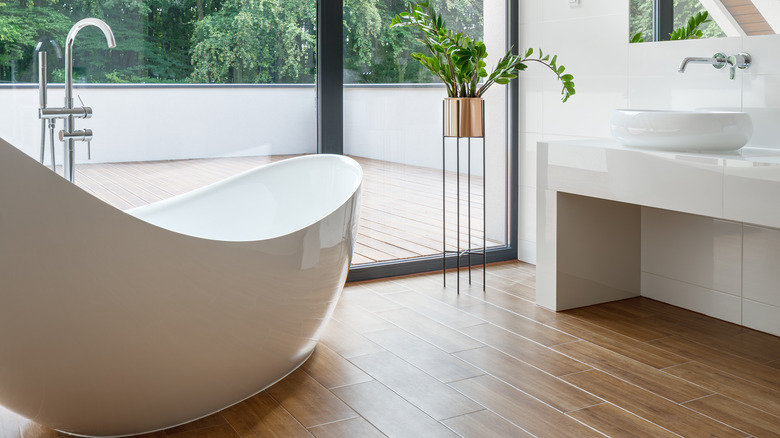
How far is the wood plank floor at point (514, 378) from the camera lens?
2.18 meters

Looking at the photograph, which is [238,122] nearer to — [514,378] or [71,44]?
[71,44]

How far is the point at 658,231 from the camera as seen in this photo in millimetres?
3441

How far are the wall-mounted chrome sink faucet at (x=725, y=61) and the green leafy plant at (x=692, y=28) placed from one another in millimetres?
159

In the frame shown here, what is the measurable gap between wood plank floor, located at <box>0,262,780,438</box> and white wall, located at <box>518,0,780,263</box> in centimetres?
88

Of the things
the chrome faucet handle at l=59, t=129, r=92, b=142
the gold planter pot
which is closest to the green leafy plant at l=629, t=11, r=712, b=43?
the gold planter pot

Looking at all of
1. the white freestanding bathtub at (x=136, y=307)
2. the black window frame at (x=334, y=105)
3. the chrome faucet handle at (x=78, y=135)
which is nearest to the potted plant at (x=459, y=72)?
the black window frame at (x=334, y=105)

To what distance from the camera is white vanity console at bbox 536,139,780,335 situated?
263cm

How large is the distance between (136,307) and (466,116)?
2.05 metres

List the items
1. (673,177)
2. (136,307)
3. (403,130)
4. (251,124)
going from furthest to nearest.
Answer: (403,130)
(251,124)
(673,177)
(136,307)

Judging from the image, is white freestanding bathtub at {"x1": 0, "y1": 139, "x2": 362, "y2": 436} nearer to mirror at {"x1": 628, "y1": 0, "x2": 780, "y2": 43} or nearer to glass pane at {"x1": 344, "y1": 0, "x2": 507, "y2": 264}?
glass pane at {"x1": 344, "y1": 0, "x2": 507, "y2": 264}

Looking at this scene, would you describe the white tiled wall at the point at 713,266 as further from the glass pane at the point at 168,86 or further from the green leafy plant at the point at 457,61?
the glass pane at the point at 168,86

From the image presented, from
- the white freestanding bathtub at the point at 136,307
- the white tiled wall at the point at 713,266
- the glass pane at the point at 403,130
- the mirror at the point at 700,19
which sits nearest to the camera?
the white freestanding bathtub at the point at 136,307

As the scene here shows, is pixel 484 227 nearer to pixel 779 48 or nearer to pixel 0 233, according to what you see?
pixel 779 48

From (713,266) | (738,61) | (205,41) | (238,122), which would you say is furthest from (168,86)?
(713,266)
